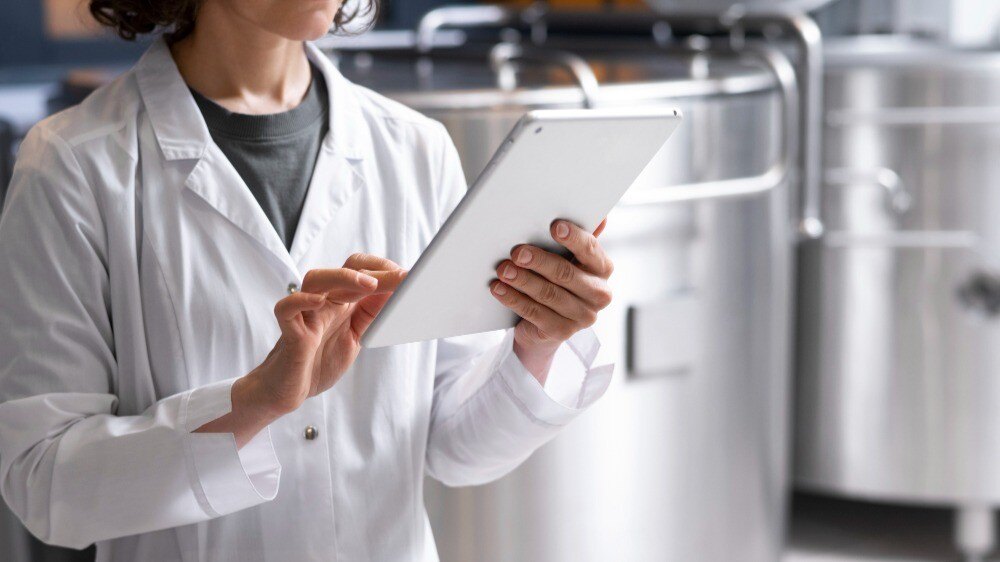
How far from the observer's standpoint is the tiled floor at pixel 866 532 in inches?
102

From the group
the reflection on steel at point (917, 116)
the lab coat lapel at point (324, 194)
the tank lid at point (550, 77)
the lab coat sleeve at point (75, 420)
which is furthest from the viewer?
the reflection on steel at point (917, 116)

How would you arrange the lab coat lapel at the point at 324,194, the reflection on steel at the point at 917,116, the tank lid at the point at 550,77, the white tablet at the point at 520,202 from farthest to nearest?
1. the reflection on steel at the point at 917,116
2. the tank lid at the point at 550,77
3. the lab coat lapel at the point at 324,194
4. the white tablet at the point at 520,202

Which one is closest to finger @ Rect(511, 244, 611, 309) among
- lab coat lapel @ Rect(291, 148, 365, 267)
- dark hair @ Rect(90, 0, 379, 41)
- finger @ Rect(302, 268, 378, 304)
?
finger @ Rect(302, 268, 378, 304)

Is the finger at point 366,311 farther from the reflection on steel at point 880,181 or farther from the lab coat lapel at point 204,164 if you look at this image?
the reflection on steel at point 880,181

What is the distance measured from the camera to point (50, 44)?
221 centimetres

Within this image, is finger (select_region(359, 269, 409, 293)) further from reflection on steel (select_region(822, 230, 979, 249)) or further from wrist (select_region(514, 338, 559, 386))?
reflection on steel (select_region(822, 230, 979, 249))

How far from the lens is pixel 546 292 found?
0.90 m

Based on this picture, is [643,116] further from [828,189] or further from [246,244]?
[828,189]

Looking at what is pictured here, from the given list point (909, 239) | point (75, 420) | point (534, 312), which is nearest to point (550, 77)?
point (909, 239)

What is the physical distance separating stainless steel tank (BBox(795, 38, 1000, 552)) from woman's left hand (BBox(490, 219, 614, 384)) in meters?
1.66

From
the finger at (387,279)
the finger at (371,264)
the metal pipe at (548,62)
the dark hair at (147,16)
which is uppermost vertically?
the dark hair at (147,16)

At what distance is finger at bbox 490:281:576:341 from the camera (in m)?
0.90

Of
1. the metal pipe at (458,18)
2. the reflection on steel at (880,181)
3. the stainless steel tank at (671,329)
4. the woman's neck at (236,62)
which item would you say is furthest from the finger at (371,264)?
the reflection on steel at (880,181)

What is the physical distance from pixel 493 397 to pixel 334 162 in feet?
0.81
